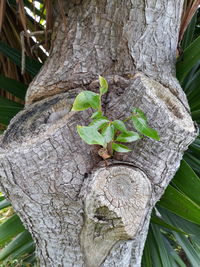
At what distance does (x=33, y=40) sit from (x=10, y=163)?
701 millimetres

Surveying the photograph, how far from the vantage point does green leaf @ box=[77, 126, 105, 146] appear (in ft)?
1.57

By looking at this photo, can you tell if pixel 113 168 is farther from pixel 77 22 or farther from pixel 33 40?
pixel 33 40

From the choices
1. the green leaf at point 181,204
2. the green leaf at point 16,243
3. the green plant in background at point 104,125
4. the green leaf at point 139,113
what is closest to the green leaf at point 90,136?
the green plant in background at point 104,125

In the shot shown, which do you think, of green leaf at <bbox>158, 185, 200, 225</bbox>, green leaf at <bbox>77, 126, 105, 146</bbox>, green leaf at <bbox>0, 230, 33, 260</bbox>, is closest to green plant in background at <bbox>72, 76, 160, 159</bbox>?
green leaf at <bbox>77, 126, 105, 146</bbox>

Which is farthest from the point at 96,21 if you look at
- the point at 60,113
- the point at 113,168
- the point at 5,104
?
the point at 5,104

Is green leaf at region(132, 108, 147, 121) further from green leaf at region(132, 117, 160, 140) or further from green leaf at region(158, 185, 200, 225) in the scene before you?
green leaf at region(158, 185, 200, 225)

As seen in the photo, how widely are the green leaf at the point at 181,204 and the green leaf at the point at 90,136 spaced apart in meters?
0.40

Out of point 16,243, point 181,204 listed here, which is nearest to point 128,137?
point 181,204

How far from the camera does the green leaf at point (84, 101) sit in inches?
20.3

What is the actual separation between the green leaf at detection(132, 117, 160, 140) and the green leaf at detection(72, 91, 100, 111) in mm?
81

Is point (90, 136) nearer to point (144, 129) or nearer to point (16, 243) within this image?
point (144, 129)

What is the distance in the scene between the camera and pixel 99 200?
1.78ft

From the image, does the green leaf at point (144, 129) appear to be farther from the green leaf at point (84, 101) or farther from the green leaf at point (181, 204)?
the green leaf at point (181, 204)

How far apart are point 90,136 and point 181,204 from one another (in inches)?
17.4
